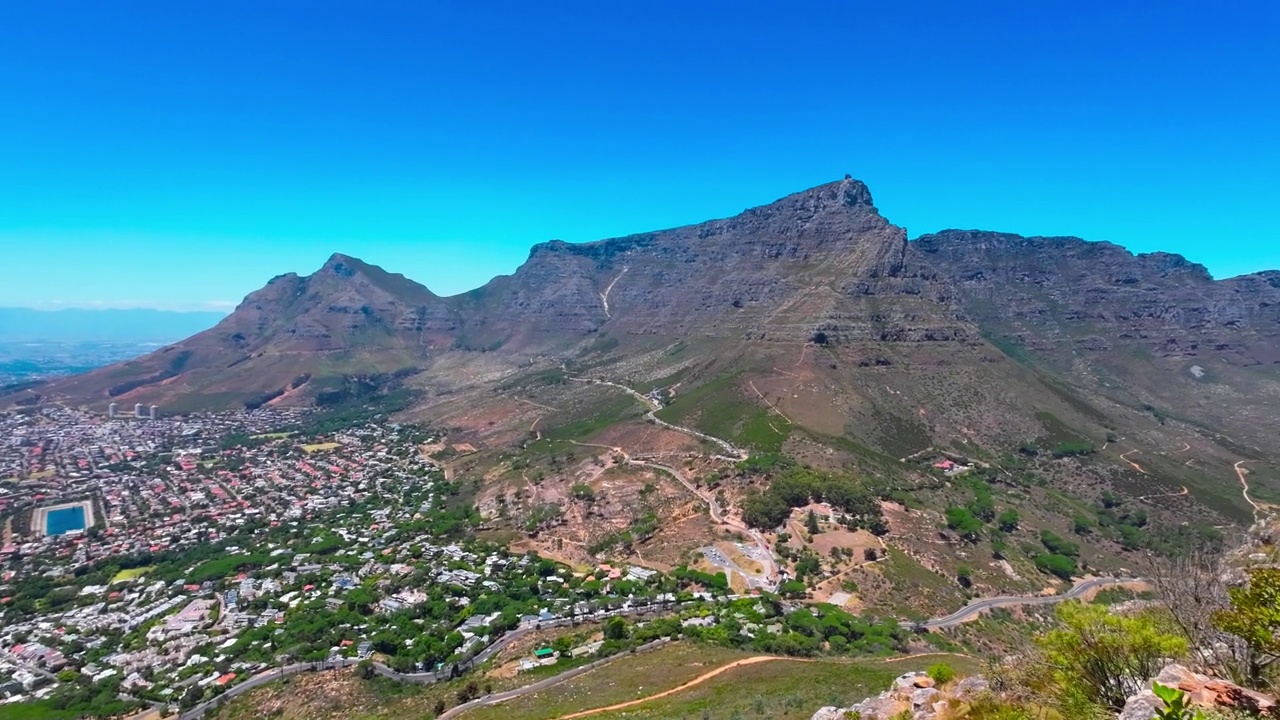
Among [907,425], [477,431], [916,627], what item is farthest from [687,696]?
[477,431]

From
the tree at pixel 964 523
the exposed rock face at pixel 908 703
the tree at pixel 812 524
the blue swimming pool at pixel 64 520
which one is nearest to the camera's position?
the exposed rock face at pixel 908 703

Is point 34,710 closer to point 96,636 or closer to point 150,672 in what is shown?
point 150,672

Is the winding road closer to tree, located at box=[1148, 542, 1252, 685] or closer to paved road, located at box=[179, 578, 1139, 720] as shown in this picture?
paved road, located at box=[179, 578, 1139, 720]

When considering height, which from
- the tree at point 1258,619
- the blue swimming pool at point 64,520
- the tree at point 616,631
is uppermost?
the tree at point 1258,619

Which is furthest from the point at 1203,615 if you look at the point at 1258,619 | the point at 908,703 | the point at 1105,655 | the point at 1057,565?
the point at 1057,565

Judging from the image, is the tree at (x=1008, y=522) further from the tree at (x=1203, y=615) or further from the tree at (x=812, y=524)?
the tree at (x=1203, y=615)

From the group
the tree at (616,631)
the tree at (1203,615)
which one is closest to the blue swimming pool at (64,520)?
the tree at (616,631)
